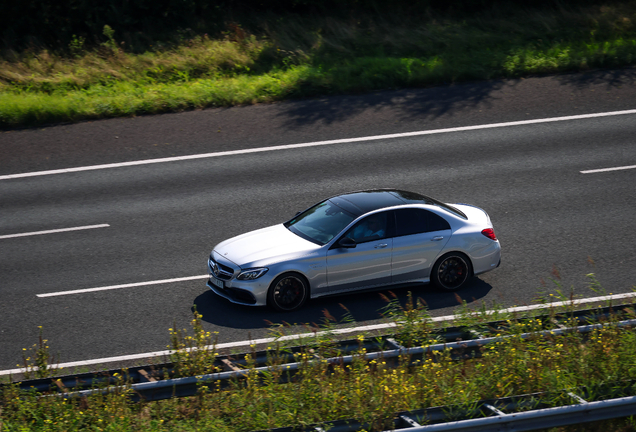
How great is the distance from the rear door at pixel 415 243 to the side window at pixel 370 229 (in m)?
0.20

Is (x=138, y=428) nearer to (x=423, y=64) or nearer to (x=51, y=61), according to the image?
(x=423, y=64)

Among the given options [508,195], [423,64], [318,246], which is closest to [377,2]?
[423,64]

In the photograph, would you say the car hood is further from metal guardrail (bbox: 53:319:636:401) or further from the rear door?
metal guardrail (bbox: 53:319:636:401)

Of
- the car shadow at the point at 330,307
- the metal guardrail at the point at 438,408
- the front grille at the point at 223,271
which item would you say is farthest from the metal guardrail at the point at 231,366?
the front grille at the point at 223,271

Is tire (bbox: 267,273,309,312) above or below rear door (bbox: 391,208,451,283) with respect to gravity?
below

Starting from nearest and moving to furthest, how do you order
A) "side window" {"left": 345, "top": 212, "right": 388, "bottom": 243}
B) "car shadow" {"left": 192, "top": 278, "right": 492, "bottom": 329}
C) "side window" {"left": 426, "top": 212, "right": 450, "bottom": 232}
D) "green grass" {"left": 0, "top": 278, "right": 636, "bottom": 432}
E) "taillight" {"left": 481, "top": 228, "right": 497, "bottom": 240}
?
"green grass" {"left": 0, "top": 278, "right": 636, "bottom": 432}
"car shadow" {"left": 192, "top": 278, "right": 492, "bottom": 329}
"side window" {"left": 345, "top": 212, "right": 388, "bottom": 243}
"side window" {"left": 426, "top": 212, "right": 450, "bottom": 232}
"taillight" {"left": 481, "top": 228, "right": 497, "bottom": 240}

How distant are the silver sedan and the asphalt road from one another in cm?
32

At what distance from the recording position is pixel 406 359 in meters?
6.88

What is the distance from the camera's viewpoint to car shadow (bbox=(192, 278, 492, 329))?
9.37 meters

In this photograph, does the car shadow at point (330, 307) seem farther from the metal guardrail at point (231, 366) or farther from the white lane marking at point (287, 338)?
the metal guardrail at point (231, 366)

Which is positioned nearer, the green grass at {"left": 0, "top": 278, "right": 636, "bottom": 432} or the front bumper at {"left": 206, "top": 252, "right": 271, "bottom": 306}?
the green grass at {"left": 0, "top": 278, "right": 636, "bottom": 432}

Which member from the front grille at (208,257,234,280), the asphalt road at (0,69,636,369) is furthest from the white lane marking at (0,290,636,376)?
the front grille at (208,257,234,280)

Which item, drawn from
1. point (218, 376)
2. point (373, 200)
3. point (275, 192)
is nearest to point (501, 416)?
point (218, 376)

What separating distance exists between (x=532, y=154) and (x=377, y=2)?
11.4 meters
